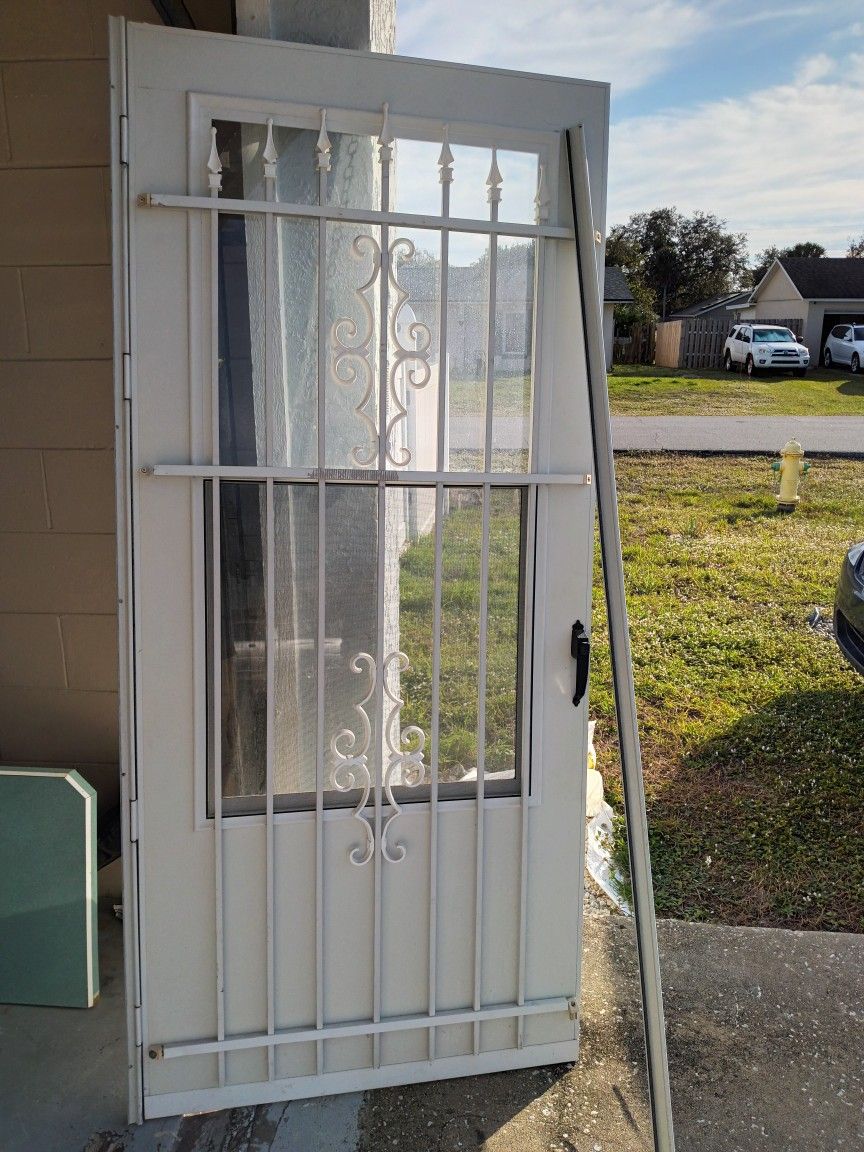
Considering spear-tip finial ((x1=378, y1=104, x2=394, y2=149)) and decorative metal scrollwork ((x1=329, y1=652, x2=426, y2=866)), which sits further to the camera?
decorative metal scrollwork ((x1=329, y1=652, x2=426, y2=866))

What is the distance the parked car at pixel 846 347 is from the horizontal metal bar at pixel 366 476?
14.2 m

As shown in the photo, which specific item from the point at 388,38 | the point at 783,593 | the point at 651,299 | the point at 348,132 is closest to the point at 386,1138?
the point at 348,132

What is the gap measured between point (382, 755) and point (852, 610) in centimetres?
291

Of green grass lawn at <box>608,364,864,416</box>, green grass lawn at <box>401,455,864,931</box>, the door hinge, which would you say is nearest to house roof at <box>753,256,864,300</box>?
green grass lawn at <box>608,364,864,416</box>

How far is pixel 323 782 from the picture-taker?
193 cm

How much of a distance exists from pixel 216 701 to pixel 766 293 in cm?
2021

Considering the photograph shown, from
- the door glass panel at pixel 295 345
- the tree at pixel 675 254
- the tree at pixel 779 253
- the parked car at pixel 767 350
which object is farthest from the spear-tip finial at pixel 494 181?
the tree at pixel 779 253

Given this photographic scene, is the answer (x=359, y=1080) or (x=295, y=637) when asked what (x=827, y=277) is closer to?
(x=295, y=637)

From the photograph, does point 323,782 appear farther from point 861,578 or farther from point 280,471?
point 861,578

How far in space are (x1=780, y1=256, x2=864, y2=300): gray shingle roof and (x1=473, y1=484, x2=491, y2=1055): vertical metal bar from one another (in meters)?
18.1

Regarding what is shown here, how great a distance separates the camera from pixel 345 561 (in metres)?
1.87

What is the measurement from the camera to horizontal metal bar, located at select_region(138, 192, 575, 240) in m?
1.66

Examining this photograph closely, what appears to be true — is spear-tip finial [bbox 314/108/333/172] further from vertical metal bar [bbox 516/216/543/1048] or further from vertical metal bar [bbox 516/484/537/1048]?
vertical metal bar [bbox 516/484/537/1048]

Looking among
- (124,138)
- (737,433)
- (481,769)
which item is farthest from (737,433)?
(124,138)
